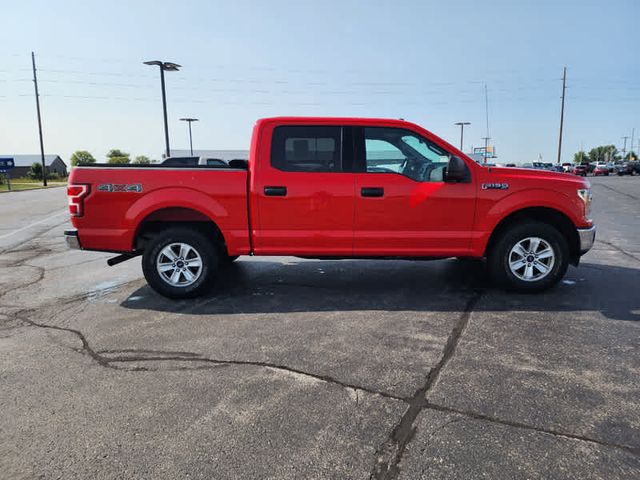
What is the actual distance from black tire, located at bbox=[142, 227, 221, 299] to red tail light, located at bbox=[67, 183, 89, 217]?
809mm

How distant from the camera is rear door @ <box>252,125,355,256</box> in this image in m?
4.94

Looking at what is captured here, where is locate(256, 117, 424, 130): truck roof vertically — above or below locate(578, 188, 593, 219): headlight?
above

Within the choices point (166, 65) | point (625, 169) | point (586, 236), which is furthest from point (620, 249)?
point (625, 169)

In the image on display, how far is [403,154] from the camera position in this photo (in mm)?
5066

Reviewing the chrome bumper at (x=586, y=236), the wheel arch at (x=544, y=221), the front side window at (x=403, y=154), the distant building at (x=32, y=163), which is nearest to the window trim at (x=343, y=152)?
the front side window at (x=403, y=154)

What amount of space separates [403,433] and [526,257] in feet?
11.0

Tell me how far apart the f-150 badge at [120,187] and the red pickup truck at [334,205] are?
0.01 metres

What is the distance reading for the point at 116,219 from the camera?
5.01m

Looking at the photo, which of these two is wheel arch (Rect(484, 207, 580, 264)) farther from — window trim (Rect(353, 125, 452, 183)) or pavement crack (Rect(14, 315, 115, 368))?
pavement crack (Rect(14, 315, 115, 368))

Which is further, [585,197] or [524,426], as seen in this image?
[585,197]

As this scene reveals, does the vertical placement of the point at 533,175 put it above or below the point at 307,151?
below

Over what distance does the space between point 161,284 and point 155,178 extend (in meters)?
1.21

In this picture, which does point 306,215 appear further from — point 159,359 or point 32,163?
point 32,163

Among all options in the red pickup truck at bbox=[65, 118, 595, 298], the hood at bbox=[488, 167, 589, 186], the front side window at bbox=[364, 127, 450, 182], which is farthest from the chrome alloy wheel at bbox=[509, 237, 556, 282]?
the front side window at bbox=[364, 127, 450, 182]
